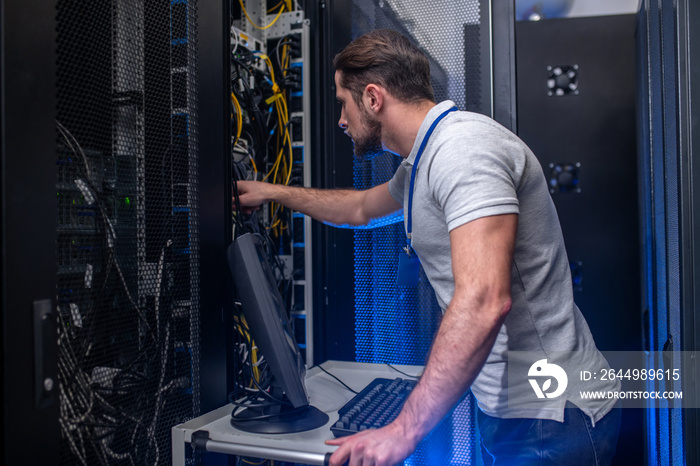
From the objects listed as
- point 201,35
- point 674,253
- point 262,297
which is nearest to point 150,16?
point 201,35

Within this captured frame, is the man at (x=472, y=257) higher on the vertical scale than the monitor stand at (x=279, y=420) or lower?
higher

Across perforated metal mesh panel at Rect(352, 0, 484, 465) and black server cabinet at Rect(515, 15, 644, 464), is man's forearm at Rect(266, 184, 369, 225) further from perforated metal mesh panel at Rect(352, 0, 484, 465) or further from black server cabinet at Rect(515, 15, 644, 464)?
black server cabinet at Rect(515, 15, 644, 464)

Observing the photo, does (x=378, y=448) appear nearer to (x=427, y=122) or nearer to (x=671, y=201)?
(x=427, y=122)

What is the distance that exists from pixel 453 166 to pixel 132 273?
0.67m

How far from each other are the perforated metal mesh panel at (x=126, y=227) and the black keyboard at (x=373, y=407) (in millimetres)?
353

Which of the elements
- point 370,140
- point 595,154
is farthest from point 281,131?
point 595,154

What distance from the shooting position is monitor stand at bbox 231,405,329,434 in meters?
1.17

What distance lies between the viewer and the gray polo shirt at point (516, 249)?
1.03m

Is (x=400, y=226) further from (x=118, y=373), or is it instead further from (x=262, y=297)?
(x=118, y=373)

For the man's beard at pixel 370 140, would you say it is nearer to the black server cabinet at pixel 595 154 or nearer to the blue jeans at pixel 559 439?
the blue jeans at pixel 559 439

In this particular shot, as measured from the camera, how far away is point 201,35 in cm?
122

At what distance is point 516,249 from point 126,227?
804 mm

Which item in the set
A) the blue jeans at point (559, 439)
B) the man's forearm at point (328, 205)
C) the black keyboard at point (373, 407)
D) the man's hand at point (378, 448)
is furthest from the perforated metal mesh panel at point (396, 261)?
the man's hand at point (378, 448)

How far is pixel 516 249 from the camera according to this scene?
111cm
